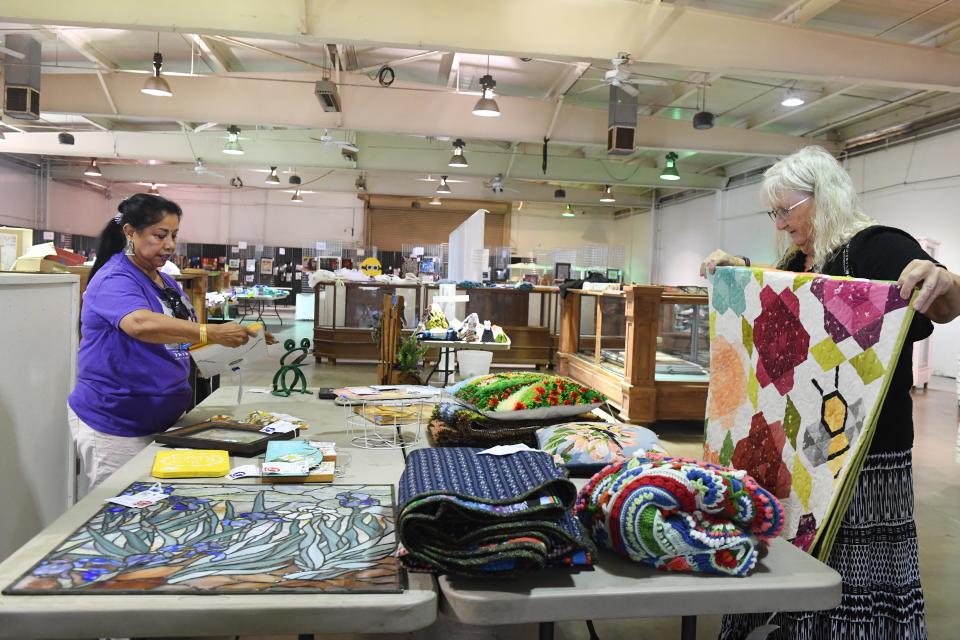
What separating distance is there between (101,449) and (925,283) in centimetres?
217

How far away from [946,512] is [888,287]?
12.8ft

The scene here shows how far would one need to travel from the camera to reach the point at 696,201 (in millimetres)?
15945

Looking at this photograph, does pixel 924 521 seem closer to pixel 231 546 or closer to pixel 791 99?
pixel 231 546

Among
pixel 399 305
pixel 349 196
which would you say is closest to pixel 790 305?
pixel 399 305

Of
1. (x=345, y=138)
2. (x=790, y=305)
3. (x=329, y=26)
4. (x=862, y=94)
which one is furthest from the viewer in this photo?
(x=345, y=138)

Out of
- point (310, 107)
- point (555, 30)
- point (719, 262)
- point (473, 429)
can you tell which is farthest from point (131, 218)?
point (310, 107)

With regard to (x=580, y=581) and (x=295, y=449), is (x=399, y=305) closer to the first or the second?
(x=295, y=449)

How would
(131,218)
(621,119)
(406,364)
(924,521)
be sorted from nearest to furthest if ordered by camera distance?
(131,218)
(406,364)
(924,521)
(621,119)

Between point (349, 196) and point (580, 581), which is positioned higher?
point (349, 196)

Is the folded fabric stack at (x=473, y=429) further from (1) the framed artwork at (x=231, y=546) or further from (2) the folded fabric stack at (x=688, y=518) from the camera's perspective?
(2) the folded fabric stack at (x=688, y=518)

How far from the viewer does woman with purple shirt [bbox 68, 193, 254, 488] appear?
2.01 metres

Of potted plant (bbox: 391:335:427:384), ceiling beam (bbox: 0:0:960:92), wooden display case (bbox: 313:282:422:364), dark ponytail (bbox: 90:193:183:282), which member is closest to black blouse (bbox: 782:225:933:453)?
dark ponytail (bbox: 90:193:183:282)

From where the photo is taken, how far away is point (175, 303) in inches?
89.0

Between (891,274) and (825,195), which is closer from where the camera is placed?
(891,274)
